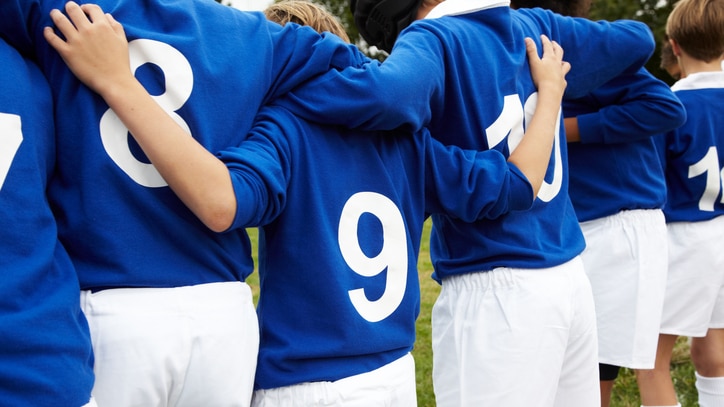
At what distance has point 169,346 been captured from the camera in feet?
5.25

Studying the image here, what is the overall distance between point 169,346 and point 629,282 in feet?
6.95

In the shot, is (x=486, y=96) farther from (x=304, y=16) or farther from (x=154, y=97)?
(x=154, y=97)

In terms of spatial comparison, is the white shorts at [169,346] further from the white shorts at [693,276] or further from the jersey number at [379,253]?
the white shorts at [693,276]

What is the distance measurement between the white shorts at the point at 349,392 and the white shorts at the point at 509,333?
1.44 feet

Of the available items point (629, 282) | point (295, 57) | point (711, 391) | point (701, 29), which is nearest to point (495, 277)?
point (295, 57)

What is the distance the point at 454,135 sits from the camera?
89.6 inches

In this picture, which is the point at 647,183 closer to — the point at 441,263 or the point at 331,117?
the point at 441,263

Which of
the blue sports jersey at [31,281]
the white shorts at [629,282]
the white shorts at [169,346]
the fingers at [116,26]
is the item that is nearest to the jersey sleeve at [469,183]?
the white shorts at [169,346]

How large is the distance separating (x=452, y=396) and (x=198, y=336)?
1.00m

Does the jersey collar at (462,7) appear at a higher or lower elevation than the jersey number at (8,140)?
lower

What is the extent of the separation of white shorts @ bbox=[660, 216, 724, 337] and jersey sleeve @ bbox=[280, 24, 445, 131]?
2104 mm

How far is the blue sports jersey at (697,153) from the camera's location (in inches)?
141

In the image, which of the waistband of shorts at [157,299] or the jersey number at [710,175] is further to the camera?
the jersey number at [710,175]

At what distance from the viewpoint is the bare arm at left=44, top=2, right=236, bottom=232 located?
5.15 feet
